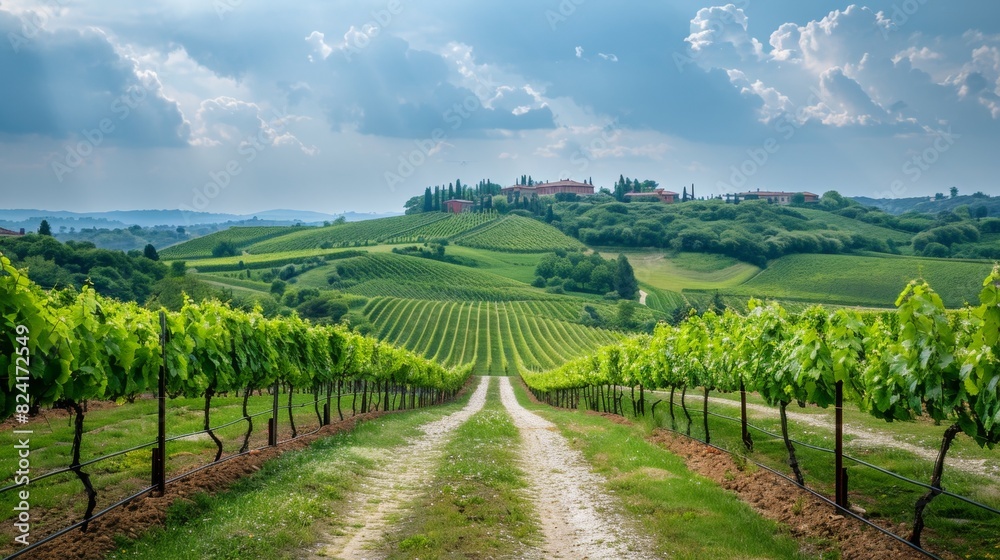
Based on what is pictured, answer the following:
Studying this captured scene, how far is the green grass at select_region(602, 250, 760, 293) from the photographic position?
14100 cm

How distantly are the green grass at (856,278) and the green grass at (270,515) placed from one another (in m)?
95.3

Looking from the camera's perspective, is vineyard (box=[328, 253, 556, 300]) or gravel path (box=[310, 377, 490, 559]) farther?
vineyard (box=[328, 253, 556, 300])

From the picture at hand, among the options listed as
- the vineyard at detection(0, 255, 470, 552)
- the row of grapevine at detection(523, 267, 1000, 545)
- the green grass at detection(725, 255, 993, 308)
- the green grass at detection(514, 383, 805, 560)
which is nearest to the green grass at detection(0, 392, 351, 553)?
the vineyard at detection(0, 255, 470, 552)

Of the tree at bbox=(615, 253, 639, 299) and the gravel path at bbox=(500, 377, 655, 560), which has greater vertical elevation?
the tree at bbox=(615, 253, 639, 299)

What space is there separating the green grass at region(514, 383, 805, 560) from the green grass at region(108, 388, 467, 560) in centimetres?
491

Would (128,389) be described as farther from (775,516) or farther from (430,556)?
(775,516)

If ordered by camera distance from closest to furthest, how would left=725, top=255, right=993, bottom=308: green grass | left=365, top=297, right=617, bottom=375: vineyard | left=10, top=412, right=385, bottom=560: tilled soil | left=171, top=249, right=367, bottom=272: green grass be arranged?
left=10, top=412, right=385, bottom=560: tilled soil
left=365, top=297, right=617, bottom=375: vineyard
left=725, top=255, right=993, bottom=308: green grass
left=171, top=249, right=367, bottom=272: green grass

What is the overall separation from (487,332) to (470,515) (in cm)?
9209

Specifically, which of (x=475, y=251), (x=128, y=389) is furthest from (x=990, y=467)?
(x=475, y=251)

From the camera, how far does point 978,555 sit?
27.2ft

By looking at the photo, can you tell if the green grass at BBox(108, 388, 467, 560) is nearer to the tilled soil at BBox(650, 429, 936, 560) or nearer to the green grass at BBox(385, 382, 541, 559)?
the green grass at BBox(385, 382, 541, 559)

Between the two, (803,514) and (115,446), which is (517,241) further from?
(803,514)

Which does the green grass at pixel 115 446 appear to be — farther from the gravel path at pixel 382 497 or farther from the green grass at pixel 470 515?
the green grass at pixel 470 515

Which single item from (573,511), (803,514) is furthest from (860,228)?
(573,511)
